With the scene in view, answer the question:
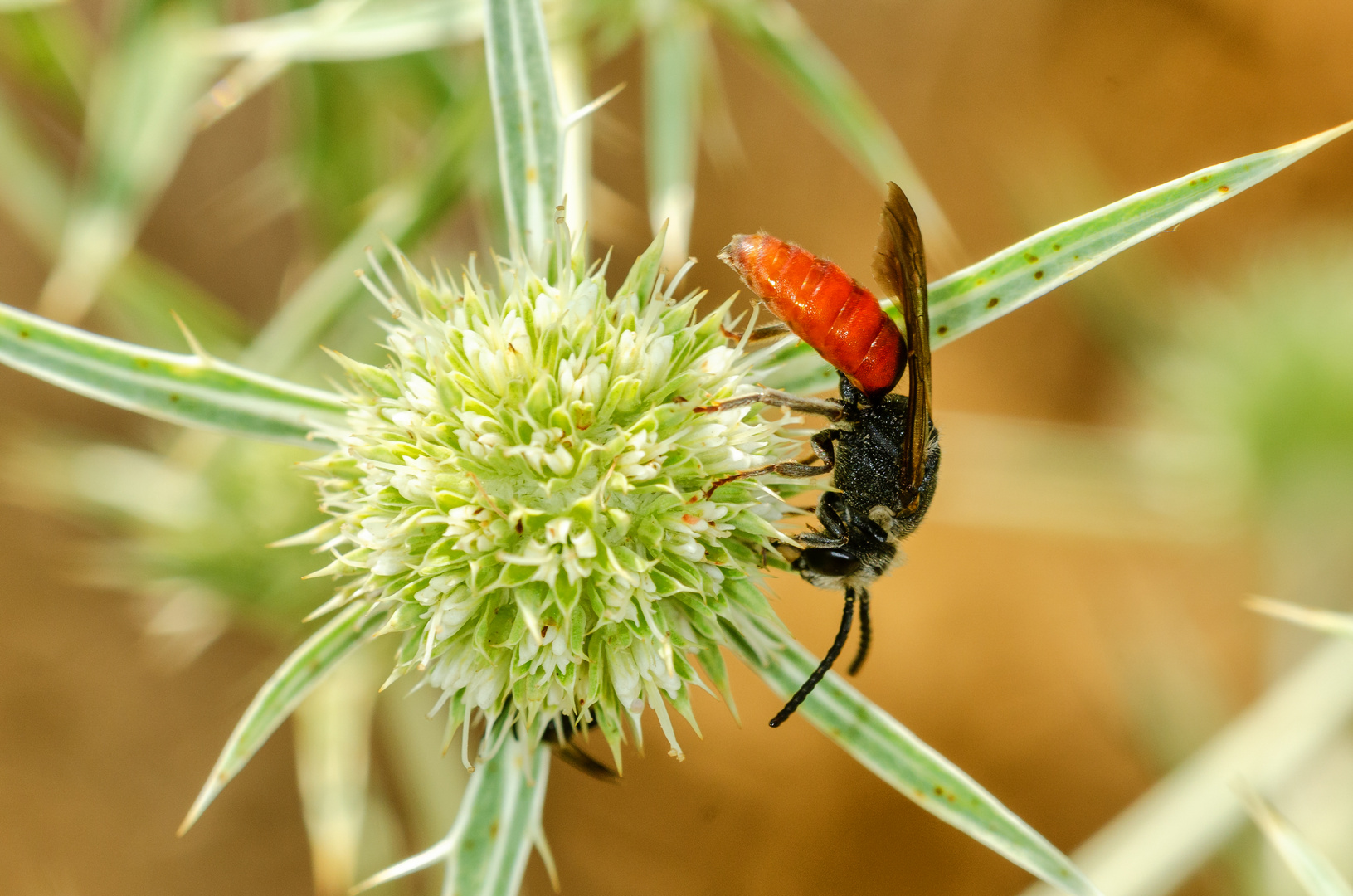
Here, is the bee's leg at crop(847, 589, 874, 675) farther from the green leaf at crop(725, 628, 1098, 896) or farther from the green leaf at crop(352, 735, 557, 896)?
the green leaf at crop(352, 735, 557, 896)

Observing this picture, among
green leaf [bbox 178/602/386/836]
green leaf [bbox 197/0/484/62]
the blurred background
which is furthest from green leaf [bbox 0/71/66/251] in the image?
green leaf [bbox 178/602/386/836]

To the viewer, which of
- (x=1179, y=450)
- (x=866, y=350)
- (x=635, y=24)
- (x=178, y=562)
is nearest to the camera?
(x=866, y=350)

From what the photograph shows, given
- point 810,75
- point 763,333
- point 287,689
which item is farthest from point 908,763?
point 810,75

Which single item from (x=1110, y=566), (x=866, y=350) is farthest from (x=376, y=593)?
(x=1110, y=566)

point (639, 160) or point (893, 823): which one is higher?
point (639, 160)

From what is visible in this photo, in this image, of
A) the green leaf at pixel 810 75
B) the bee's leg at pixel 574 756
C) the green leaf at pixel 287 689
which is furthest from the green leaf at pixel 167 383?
the green leaf at pixel 810 75

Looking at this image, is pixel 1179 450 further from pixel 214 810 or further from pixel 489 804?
pixel 214 810

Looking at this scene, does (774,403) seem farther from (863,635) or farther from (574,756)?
(574,756)
